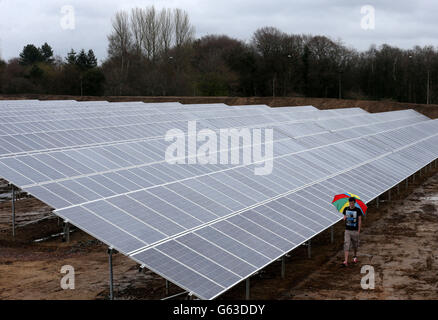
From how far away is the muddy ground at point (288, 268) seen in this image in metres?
16.8

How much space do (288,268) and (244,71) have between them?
9194 centimetres

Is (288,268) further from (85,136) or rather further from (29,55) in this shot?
(29,55)

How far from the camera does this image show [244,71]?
10806cm

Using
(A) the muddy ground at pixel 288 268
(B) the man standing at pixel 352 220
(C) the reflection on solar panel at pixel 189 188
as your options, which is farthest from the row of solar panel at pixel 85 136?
(B) the man standing at pixel 352 220

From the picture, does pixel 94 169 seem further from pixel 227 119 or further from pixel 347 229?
pixel 227 119

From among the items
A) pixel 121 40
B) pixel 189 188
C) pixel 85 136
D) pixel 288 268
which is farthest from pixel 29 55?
pixel 288 268

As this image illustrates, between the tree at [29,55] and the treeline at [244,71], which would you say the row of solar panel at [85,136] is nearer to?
the treeline at [244,71]

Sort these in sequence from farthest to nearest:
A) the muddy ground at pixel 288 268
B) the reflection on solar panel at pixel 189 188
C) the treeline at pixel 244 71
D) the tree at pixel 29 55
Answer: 1. the tree at pixel 29 55
2. the treeline at pixel 244 71
3. the muddy ground at pixel 288 268
4. the reflection on solar panel at pixel 189 188

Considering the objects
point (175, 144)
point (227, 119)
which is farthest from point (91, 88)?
point (175, 144)

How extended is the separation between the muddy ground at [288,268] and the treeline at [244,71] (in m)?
78.1

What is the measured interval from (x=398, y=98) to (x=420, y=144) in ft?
202

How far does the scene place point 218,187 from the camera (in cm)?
1908

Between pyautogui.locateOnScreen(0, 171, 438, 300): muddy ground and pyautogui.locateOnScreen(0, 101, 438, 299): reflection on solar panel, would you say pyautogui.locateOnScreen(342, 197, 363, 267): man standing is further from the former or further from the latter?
pyautogui.locateOnScreen(0, 171, 438, 300): muddy ground

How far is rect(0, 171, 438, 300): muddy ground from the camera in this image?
16.8 metres
